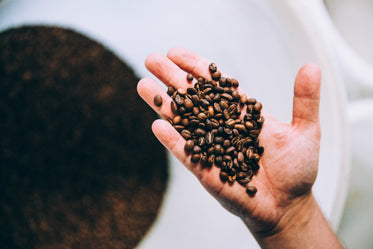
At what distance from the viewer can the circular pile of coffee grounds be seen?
1.13 metres

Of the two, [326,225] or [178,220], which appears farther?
[178,220]

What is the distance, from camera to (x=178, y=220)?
1197 mm

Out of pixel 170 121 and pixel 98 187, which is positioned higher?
pixel 170 121

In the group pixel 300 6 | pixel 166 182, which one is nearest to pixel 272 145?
pixel 300 6

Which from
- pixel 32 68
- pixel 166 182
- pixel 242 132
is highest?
pixel 32 68

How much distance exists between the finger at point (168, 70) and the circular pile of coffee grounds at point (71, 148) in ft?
1.02

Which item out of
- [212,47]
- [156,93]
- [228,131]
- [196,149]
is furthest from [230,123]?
[212,47]

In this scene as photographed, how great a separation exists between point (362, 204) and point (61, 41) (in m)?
1.34

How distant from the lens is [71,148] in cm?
115

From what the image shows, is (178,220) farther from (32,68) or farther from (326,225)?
(32,68)

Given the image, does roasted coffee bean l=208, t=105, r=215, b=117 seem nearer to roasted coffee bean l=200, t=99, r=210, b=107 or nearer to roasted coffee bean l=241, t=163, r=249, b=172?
roasted coffee bean l=200, t=99, r=210, b=107

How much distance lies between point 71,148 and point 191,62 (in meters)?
0.59

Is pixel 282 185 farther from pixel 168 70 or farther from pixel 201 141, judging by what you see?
pixel 168 70

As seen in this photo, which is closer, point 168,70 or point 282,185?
point 282,185
